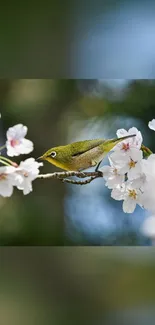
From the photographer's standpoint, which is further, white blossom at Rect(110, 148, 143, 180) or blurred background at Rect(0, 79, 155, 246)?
blurred background at Rect(0, 79, 155, 246)

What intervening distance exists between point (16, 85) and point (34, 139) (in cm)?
20

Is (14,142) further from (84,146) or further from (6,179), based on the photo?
(84,146)

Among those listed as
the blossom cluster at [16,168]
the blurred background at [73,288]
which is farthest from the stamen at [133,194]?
the blurred background at [73,288]

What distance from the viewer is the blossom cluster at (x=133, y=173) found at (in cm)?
86

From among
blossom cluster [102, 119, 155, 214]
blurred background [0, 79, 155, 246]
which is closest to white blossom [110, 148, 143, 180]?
blossom cluster [102, 119, 155, 214]

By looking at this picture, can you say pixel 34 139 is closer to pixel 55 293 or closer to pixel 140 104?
pixel 140 104

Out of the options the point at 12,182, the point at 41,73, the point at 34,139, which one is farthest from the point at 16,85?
the point at 12,182

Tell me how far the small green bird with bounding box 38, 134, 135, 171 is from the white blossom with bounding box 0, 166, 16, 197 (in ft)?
1.62

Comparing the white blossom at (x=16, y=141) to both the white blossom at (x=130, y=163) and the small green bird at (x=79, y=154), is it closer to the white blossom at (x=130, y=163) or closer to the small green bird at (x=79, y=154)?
the white blossom at (x=130, y=163)

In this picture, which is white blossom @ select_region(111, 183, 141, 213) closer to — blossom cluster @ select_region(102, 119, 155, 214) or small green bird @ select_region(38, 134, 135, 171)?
blossom cluster @ select_region(102, 119, 155, 214)

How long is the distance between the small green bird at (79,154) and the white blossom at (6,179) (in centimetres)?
49

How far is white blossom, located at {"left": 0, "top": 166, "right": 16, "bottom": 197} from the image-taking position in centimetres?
79

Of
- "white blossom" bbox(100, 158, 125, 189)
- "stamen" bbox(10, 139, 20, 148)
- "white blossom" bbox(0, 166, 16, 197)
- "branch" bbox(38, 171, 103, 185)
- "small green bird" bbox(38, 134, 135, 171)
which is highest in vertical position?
"small green bird" bbox(38, 134, 135, 171)

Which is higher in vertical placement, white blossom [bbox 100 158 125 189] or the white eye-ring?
the white eye-ring
